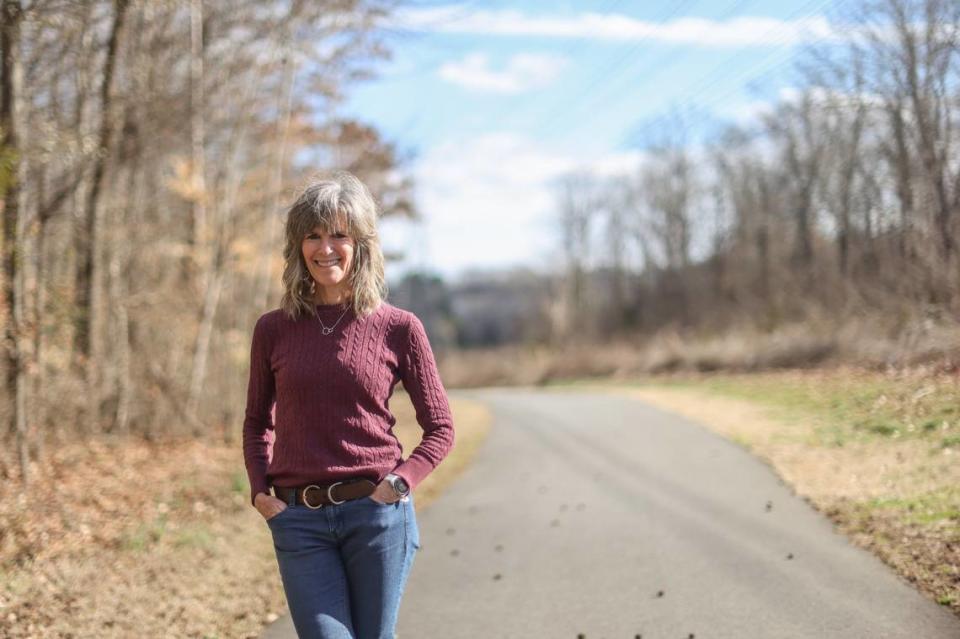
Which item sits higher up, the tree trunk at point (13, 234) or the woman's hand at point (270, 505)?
the tree trunk at point (13, 234)

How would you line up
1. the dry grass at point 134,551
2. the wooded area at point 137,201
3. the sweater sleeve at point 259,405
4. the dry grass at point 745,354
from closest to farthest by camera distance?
1. the sweater sleeve at point 259,405
2. the dry grass at point 134,551
3. the dry grass at point 745,354
4. the wooded area at point 137,201

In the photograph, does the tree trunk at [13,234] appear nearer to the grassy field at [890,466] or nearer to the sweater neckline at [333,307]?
the sweater neckline at [333,307]

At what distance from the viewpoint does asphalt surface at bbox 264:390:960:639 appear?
203 inches

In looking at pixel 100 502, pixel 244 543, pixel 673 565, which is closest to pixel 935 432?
pixel 673 565

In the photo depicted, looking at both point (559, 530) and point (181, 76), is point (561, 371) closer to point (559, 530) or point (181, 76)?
point (181, 76)

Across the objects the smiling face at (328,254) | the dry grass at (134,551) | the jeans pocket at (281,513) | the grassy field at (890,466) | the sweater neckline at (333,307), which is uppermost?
the smiling face at (328,254)

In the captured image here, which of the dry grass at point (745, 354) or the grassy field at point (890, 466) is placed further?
the dry grass at point (745, 354)

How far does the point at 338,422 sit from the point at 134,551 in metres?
5.25

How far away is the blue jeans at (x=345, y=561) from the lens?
3.01 metres

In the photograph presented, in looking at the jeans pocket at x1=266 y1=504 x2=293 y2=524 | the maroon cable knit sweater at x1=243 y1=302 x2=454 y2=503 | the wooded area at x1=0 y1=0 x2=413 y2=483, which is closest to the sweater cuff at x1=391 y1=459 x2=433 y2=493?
the maroon cable knit sweater at x1=243 y1=302 x2=454 y2=503

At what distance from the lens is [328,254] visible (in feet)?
10.3

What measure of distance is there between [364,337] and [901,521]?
4.63 meters

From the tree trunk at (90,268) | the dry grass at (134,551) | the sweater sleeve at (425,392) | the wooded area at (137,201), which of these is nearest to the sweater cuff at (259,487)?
the sweater sleeve at (425,392)

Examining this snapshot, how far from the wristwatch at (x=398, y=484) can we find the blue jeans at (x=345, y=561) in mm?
67
